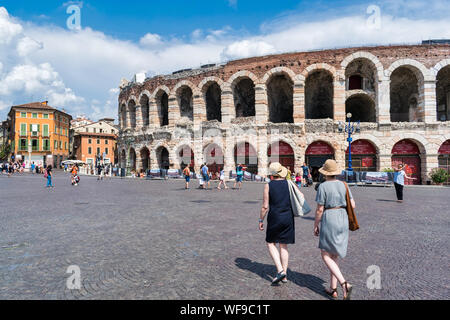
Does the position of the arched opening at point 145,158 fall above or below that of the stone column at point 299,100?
below

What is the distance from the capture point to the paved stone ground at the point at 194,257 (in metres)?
3.46

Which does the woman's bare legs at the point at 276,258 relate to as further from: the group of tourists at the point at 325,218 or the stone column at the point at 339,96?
the stone column at the point at 339,96

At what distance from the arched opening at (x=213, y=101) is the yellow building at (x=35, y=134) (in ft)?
119

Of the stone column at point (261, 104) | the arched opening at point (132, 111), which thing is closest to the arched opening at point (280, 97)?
the stone column at point (261, 104)

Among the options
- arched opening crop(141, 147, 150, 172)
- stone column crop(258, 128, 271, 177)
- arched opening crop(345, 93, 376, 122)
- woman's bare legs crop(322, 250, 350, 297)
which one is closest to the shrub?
arched opening crop(345, 93, 376, 122)

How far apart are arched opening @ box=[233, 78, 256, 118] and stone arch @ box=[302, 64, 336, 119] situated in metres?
5.48

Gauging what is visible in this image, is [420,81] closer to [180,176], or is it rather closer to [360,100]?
[360,100]

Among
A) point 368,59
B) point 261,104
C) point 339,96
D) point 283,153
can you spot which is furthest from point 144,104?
point 368,59

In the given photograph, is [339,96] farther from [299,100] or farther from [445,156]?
[445,156]

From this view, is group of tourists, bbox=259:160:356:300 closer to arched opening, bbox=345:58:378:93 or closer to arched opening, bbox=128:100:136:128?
arched opening, bbox=345:58:378:93

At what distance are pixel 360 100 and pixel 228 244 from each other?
2539cm

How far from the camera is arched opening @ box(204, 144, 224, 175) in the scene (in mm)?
26186
